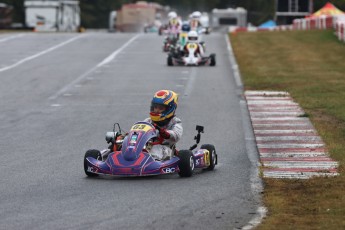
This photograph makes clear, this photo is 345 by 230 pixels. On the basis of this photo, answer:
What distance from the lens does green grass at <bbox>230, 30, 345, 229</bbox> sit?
9.98 meters

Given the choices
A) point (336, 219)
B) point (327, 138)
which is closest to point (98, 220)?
point (336, 219)

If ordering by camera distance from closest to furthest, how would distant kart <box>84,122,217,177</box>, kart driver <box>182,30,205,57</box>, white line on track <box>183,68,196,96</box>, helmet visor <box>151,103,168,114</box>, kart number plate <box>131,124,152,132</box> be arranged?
distant kart <box>84,122,217,177</box>
kart number plate <box>131,124,152,132</box>
helmet visor <box>151,103,168,114</box>
white line on track <box>183,68,196,96</box>
kart driver <box>182,30,205,57</box>

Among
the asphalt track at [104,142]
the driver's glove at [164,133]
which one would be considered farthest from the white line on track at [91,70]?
the driver's glove at [164,133]

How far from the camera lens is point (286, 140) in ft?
53.9

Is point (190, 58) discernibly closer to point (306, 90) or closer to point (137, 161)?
point (306, 90)

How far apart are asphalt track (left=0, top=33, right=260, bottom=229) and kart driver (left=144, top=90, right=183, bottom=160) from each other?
0.43 meters

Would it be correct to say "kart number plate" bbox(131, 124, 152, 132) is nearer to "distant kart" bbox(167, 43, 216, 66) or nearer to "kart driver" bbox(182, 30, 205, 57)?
"distant kart" bbox(167, 43, 216, 66)

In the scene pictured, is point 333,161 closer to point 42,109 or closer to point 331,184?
point 331,184

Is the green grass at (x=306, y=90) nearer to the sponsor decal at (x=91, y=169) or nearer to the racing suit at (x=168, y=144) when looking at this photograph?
the racing suit at (x=168, y=144)

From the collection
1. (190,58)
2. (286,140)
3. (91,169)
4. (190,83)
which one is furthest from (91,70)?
(91,169)

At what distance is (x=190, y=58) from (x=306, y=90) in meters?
9.56

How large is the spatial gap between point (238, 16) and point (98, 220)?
71.0 meters

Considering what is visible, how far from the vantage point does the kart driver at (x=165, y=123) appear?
12953 mm

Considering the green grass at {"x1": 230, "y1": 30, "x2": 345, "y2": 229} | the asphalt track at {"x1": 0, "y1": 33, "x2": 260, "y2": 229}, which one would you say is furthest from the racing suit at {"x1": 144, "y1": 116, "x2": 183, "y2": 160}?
the green grass at {"x1": 230, "y1": 30, "x2": 345, "y2": 229}
